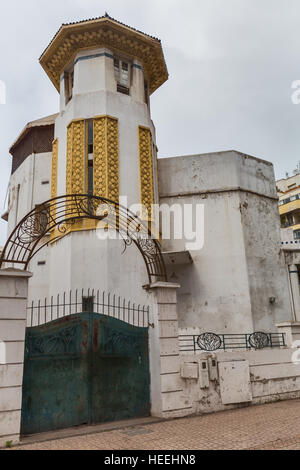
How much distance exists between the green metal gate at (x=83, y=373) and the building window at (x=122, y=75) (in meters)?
12.0

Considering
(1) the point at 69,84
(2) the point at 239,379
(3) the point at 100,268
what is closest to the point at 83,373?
(2) the point at 239,379

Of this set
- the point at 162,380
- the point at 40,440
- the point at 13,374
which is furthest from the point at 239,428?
the point at 13,374

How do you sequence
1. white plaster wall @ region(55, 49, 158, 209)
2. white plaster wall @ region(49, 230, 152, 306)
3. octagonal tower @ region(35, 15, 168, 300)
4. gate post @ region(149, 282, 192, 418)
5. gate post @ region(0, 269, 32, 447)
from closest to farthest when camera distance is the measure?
gate post @ region(0, 269, 32, 447) < gate post @ region(149, 282, 192, 418) < white plaster wall @ region(49, 230, 152, 306) < octagonal tower @ region(35, 15, 168, 300) < white plaster wall @ region(55, 49, 158, 209)

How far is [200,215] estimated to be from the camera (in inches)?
709

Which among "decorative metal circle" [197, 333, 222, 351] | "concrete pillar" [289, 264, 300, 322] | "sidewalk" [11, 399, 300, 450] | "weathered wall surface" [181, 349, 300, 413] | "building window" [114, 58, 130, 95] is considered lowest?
"sidewalk" [11, 399, 300, 450]

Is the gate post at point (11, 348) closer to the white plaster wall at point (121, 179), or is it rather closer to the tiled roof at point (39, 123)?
the white plaster wall at point (121, 179)

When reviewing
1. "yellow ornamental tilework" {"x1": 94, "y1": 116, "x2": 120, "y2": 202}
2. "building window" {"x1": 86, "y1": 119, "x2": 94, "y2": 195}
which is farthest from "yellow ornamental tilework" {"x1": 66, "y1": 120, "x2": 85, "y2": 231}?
"yellow ornamental tilework" {"x1": 94, "y1": 116, "x2": 120, "y2": 202}

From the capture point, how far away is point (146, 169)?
1655cm

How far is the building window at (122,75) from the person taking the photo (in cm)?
1717

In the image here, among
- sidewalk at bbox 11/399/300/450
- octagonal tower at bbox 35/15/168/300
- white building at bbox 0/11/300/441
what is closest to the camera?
sidewalk at bbox 11/399/300/450

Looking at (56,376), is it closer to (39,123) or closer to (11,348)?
(11,348)

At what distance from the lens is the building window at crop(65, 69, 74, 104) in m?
17.7

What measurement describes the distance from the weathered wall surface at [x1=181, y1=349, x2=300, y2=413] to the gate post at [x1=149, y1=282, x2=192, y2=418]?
230 mm

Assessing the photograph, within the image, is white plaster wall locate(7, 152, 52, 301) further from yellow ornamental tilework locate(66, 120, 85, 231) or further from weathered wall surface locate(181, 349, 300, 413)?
weathered wall surface locate(181, 349, 300, 413)
